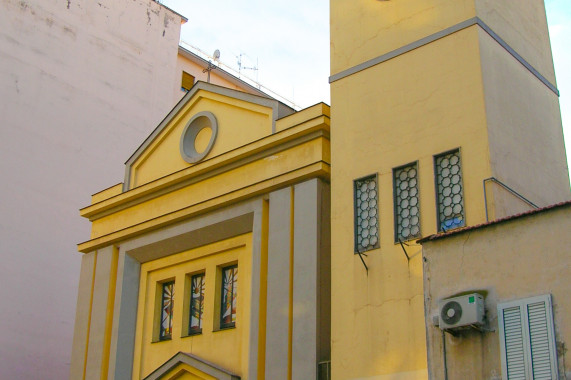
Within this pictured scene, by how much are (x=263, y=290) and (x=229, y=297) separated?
1878mm

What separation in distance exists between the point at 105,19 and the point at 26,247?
8053 mm

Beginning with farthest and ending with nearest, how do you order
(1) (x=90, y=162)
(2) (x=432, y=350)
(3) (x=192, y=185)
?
(1) (x=90, y=162), (3) (x=192, y=185), (2) (x=432, y=350)

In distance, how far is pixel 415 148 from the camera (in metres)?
15.4

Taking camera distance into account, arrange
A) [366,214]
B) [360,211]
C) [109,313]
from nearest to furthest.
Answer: [366,214] < [360,211] < [109,313]

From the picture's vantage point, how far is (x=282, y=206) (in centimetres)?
1748

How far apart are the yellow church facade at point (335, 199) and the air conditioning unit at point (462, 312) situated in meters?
2.23

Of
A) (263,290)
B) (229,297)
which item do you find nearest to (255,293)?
(263,290)

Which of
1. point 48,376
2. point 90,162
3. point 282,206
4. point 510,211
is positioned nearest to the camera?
point 510,211

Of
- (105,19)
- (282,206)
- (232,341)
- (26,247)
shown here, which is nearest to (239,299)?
(232,341)

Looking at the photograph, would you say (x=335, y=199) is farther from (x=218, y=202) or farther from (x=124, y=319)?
(x=124, y=319)

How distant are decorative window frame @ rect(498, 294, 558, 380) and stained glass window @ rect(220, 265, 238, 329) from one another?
26.8ft

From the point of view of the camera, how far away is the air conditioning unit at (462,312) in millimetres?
11520

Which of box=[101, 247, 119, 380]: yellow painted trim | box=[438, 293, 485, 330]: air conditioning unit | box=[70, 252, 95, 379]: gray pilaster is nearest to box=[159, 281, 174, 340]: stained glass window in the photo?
box=[101, 247, 119, 380]: yellow painted trim

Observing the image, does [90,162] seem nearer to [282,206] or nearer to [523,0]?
[282,206]
